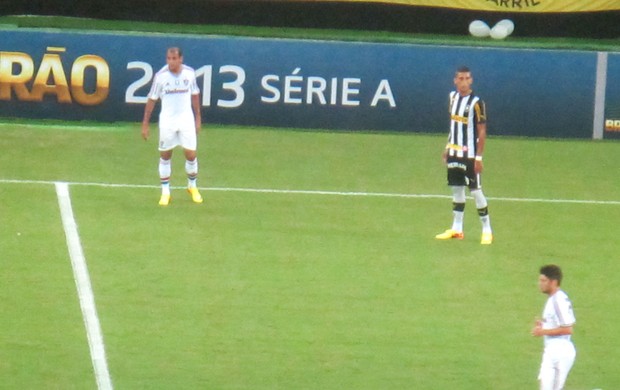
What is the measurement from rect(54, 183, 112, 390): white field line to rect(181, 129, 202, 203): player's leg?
63.3 inches

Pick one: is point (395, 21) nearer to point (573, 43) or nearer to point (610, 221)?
point (573, 43)

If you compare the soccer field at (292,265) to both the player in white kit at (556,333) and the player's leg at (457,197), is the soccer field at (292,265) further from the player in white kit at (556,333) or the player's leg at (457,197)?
the player in white kit at (556,333)

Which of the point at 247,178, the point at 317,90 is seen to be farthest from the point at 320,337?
the point at 317,90

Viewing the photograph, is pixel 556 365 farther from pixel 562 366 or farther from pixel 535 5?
pixel 535 5

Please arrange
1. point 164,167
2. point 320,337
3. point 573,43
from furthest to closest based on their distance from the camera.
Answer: point 573,43 → point 164,167 → point 320,337

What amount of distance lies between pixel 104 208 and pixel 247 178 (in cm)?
298

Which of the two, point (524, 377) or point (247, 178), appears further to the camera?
point (247, 178)

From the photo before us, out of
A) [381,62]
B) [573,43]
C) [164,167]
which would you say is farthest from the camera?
[573,43]

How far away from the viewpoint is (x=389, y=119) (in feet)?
82.8

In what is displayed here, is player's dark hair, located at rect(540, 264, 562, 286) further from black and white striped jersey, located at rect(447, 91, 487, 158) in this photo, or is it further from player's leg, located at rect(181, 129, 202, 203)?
player's leg, located at rect(181, 129, 202, 203)

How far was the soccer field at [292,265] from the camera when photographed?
12.9m

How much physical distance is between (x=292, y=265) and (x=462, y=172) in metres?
2.33

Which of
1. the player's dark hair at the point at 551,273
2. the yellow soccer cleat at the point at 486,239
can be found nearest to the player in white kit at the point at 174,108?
the yellow soccer cleat at the point at 486,239

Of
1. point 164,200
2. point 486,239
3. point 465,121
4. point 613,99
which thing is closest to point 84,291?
point 164,200
